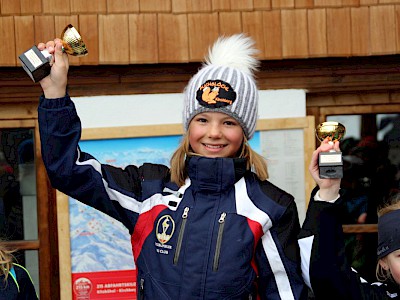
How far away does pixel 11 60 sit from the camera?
388cm

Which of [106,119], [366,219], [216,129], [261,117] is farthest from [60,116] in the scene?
[366,219]

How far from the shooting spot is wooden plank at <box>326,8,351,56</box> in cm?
396

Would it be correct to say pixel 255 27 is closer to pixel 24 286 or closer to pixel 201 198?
pixel 201 198

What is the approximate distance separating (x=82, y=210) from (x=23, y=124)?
0.64 m

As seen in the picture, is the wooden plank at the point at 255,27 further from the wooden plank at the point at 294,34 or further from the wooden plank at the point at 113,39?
the wooden plank at the point at 113,39

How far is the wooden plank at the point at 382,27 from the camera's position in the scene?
3971mm

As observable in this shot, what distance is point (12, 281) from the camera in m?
3.01

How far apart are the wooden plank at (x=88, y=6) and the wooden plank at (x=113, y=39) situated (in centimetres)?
5

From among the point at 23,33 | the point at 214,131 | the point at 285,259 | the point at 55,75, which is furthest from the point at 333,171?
the point at 23,33

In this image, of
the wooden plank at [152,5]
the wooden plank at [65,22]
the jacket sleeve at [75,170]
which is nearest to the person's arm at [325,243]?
the jacket sleeve at [75,170]

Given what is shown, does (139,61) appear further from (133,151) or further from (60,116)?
(60,116)

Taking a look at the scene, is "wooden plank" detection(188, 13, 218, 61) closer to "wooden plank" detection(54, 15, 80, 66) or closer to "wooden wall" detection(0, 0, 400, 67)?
"wooden wall" detection(0, 0, 400, 67)

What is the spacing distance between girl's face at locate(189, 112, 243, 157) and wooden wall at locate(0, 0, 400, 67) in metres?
1.11

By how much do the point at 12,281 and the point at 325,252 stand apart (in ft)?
4.48
